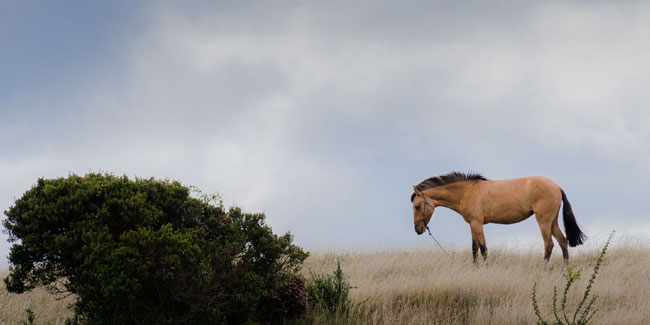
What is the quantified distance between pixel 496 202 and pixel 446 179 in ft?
4.80

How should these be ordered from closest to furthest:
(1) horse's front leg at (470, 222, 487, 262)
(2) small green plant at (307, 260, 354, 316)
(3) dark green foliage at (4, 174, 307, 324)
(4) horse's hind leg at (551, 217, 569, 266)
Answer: (3) dark green foliage at (4, 174, 307, 324) → (2) small green plant at (307, 260, 354, 316) → (1) horse's front leg at (470, 222, 487, 262) → (4) horse's hind leg at (551, 217, 569, 266)

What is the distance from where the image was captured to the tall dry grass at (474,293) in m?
9.53

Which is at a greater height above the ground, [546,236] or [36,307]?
[546,236]

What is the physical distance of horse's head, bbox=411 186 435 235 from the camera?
1514 centimetres

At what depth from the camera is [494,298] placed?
10.6 m

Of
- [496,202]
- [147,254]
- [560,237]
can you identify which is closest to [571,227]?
[560,237]

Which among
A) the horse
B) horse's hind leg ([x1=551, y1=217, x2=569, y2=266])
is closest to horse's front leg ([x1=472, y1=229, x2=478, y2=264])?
the horse

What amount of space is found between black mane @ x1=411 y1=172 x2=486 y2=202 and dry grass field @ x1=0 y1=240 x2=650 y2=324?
2214 mm

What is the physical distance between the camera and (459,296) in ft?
34.1

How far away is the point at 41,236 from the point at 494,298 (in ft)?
26.6

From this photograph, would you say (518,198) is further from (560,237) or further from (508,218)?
(560,237)

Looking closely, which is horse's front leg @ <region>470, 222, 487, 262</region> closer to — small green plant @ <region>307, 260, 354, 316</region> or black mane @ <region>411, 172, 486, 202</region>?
black mane @ <region>411, 172, 486, 202</region>

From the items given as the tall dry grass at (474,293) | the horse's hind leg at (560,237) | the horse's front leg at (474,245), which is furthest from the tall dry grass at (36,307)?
the horse's hind leg at (560,237)

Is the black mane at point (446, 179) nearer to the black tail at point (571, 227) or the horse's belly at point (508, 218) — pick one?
the horse's belly at point (508, 218)
